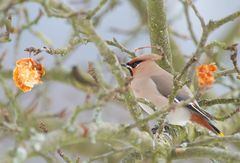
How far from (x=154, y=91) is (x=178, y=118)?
35cm

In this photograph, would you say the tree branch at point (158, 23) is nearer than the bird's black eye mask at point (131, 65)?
Yes

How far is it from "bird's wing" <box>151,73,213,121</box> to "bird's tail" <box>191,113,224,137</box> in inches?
1.2

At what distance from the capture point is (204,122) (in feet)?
9.08

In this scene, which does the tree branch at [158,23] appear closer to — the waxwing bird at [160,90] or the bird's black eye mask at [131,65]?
the waxwing bird at [160,90]

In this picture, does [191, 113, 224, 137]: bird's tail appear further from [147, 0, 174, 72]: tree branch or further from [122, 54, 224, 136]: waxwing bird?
[147, 0, 174, 72]: tree branch

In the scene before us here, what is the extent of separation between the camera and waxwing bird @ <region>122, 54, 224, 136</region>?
2.70 metres

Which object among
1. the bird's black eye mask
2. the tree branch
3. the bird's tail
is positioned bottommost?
the bird's tail

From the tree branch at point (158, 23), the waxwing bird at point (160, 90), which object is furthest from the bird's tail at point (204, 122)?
the tree branch at point (158, 23)

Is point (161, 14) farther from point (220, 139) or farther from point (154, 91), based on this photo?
point (220, 139)

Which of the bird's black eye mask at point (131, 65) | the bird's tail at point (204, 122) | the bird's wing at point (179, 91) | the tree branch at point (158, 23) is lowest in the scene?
the bird's tail at point (204, 122)

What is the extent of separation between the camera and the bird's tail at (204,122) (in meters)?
2.73

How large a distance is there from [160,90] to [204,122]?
363mm

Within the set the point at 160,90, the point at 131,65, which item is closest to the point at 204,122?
the point at 160,90

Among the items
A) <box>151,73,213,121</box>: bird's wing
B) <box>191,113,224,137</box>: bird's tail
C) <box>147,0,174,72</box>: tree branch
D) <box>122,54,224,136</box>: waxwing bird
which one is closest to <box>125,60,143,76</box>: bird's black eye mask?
<box>122,54,224,136</box>: waxwing bird
